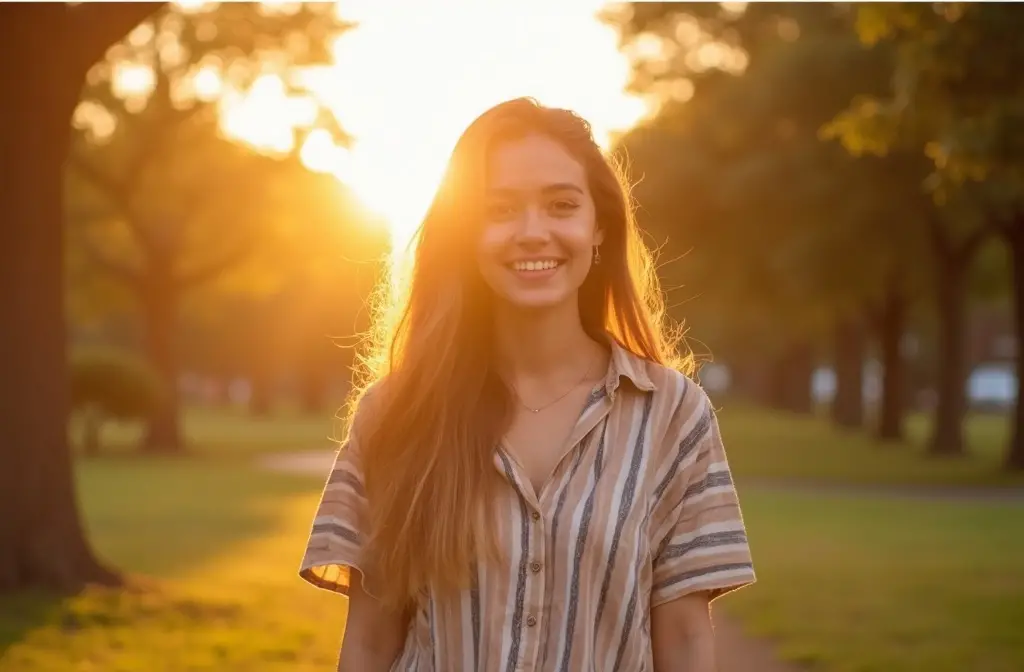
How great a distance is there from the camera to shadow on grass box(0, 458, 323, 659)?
31.0ft

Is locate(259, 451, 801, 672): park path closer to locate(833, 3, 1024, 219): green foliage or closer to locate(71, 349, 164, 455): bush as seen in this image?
locate(833, 3, 1024, 219): green foliage

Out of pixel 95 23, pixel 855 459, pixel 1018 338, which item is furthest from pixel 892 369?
pixel 95 23

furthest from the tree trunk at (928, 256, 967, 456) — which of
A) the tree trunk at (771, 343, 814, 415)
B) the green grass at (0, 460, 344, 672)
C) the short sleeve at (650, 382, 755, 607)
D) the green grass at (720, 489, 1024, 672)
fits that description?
the tree trunk at (771, 343, 814, 415)

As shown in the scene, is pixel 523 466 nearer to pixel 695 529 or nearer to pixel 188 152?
pixel 695 529

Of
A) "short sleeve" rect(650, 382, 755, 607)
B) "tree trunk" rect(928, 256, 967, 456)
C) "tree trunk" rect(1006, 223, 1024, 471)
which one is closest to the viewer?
"short sleeve" rect(650, 382, 755, 607)

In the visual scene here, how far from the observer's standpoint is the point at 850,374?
43219 mm

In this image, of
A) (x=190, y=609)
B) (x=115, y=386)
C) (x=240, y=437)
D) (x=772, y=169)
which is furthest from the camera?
(x=240, y=437)

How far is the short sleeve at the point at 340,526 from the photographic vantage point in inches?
117

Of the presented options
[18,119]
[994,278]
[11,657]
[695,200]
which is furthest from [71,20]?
[994,278]

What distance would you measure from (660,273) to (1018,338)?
398 inches

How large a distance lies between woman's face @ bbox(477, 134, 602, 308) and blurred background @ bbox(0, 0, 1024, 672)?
38 cm

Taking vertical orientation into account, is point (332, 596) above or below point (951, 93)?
below

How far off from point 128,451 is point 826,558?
2274 cm

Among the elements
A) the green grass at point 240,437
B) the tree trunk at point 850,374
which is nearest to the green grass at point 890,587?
the green grass at point 240,437
